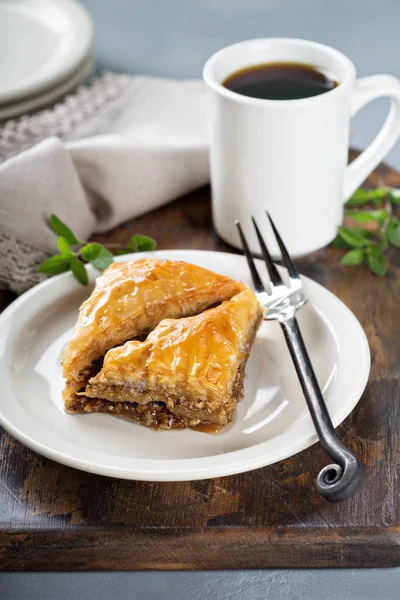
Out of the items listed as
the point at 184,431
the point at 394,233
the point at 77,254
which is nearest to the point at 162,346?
the point at 184,431

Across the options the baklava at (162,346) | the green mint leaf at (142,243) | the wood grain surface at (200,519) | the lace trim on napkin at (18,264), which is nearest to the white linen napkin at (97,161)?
the lace trim on napkin at (18,264)

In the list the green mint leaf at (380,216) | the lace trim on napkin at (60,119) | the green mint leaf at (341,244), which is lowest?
the green mint leaf at (341,244)

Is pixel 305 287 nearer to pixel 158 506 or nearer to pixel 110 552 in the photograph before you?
pixel 158 506

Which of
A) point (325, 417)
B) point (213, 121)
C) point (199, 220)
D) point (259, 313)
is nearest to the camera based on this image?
point (325, 417)

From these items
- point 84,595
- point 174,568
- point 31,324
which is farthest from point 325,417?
point 31,324

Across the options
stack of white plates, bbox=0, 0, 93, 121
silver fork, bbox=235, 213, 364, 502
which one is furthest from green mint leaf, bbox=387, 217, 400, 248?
stack of white plates, bbox=0, 0, 93, 121

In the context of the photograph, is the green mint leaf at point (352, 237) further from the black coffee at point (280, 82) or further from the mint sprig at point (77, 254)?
the mint sprig at point (77, 254)
